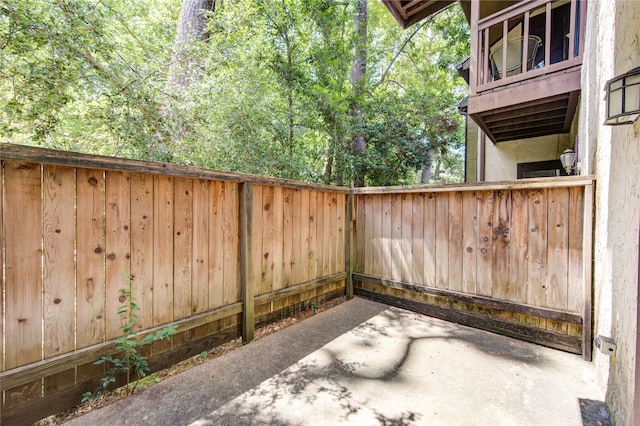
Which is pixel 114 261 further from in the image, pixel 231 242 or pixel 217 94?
pixel 217 94

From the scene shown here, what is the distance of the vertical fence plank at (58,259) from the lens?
1.58 meters

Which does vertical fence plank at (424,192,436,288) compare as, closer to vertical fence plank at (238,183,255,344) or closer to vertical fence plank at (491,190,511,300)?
vertical fence plank at (491,190,511,300)

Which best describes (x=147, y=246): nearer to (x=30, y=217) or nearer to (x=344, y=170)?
(x=30, y=217)

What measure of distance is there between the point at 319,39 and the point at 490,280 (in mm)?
5643

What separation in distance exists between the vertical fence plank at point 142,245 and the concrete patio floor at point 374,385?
55 centimetres

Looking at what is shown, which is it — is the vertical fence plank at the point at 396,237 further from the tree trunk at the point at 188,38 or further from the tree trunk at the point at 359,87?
the tree trunk at the point at 188,38

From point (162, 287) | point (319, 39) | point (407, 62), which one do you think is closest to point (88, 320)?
point (162, 287)

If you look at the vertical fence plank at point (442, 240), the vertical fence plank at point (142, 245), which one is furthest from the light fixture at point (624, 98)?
the vertical fence plank at point (142, 245)

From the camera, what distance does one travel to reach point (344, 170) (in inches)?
232

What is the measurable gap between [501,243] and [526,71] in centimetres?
242

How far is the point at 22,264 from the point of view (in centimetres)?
149

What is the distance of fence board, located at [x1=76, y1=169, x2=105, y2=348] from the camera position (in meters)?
1.70

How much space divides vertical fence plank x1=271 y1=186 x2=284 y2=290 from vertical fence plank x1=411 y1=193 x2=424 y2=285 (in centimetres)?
161

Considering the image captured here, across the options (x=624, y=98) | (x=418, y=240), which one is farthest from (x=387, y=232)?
(x=624, y=98)
